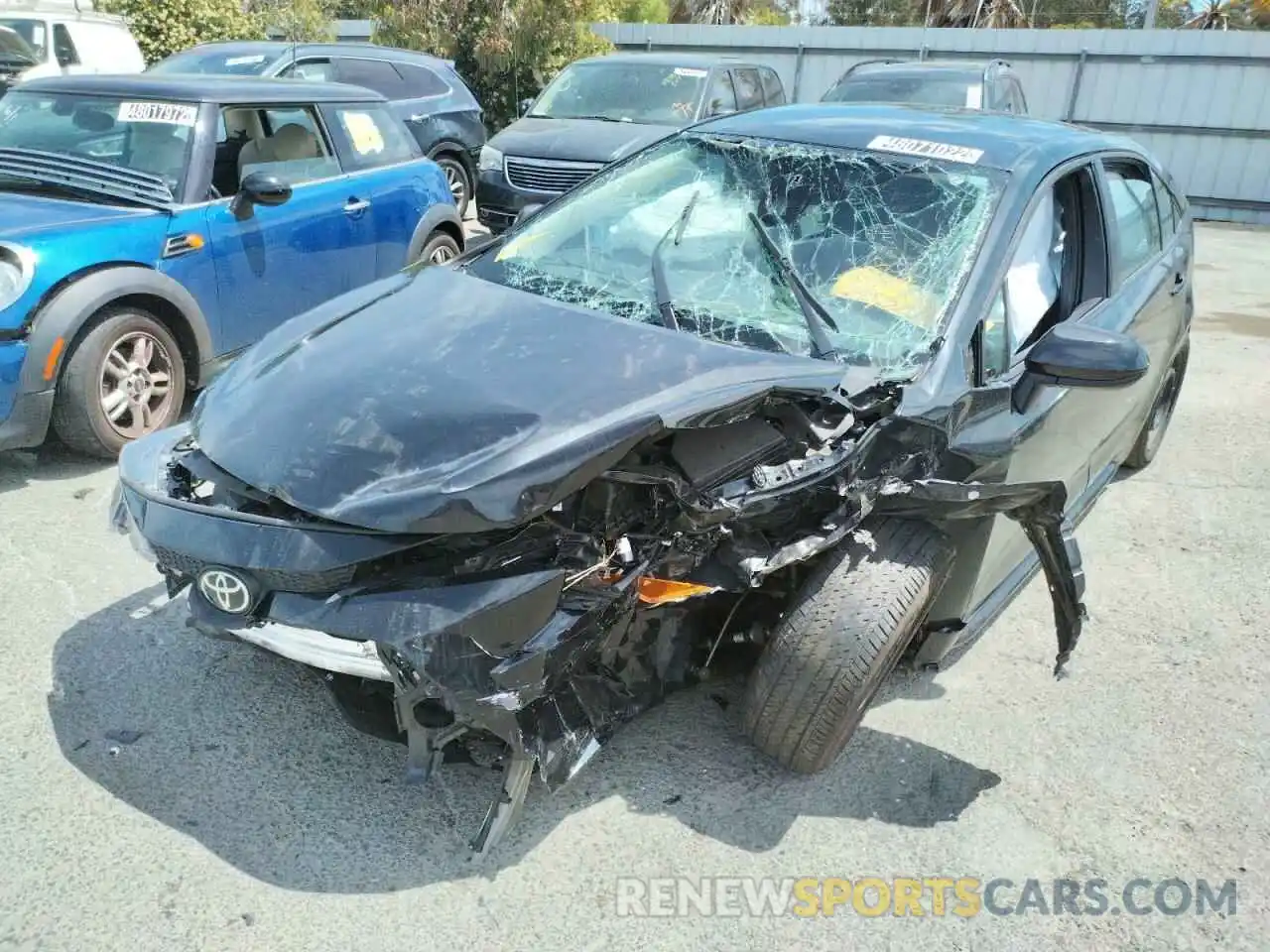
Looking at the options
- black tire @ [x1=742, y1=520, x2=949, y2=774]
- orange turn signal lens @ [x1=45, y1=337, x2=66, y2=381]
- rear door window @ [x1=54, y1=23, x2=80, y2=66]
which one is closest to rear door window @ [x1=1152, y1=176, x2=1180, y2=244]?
black tire @ [x1=742, y1=520, x2=949, y2=774]

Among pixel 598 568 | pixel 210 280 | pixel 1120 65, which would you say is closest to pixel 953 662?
pixel 598 568

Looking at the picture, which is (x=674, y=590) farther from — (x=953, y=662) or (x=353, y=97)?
(x=353, y=97)

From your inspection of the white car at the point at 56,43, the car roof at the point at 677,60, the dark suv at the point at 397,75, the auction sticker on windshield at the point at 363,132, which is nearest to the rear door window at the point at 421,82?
the dark suv at the point at 397,75

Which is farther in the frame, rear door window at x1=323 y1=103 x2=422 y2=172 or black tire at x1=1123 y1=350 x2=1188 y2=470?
rear door window at x1=323 y1=103 x2=422 y2=172

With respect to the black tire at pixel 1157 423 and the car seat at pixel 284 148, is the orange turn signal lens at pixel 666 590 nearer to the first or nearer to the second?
the black tire at pixel 1157 423

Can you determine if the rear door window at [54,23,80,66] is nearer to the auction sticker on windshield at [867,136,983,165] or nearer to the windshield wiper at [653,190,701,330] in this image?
the windshield wiper at [653,190,701,330]

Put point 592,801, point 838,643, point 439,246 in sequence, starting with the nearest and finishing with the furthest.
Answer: point 838,643 < point 592,801 < point 439,246

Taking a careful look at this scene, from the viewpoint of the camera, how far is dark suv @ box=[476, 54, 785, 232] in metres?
8.73

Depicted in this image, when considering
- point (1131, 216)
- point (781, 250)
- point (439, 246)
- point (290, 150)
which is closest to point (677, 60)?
point (439, 246)

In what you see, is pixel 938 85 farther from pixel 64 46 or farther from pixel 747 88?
pixel 64 46

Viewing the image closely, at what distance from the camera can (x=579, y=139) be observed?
8820 millimetres

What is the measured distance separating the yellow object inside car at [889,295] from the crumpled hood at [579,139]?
19.2 feet

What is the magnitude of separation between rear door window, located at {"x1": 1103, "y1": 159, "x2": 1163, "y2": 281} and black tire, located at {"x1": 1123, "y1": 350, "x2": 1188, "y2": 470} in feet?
3.02

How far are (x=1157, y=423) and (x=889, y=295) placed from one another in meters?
2.88
